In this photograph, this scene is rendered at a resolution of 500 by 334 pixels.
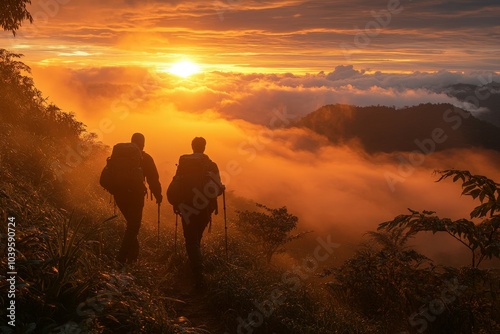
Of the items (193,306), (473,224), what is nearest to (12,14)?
(193,306)

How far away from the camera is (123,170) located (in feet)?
22.7

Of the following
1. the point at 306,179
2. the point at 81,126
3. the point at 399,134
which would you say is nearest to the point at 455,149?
the point at 399,134

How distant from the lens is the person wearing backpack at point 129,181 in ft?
22.8

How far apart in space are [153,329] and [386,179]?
613 feet

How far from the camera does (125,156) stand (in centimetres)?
696

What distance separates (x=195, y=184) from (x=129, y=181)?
1.09 m

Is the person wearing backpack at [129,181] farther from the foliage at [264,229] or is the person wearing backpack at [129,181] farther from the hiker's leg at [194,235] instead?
the foliage at [264,229]

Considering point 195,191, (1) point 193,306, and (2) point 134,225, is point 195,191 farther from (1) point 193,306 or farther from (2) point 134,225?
(1) point 193,306

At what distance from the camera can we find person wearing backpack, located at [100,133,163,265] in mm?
6945

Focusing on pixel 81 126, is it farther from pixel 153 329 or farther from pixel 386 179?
pixel 386 179

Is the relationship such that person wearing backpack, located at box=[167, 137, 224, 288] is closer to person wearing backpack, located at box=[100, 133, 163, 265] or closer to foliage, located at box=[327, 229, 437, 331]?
person wearing backpack, located at box=[100, 133, 163, 265]

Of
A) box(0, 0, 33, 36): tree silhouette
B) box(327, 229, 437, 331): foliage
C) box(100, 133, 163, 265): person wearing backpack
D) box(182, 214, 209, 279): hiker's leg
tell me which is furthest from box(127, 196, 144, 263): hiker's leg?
box(0, 0, 33, 36): tree silhouette

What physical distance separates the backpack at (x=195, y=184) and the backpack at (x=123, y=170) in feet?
2.11

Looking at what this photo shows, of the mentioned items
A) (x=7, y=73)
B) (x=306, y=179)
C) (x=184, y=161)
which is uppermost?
(x=7, y=73)
